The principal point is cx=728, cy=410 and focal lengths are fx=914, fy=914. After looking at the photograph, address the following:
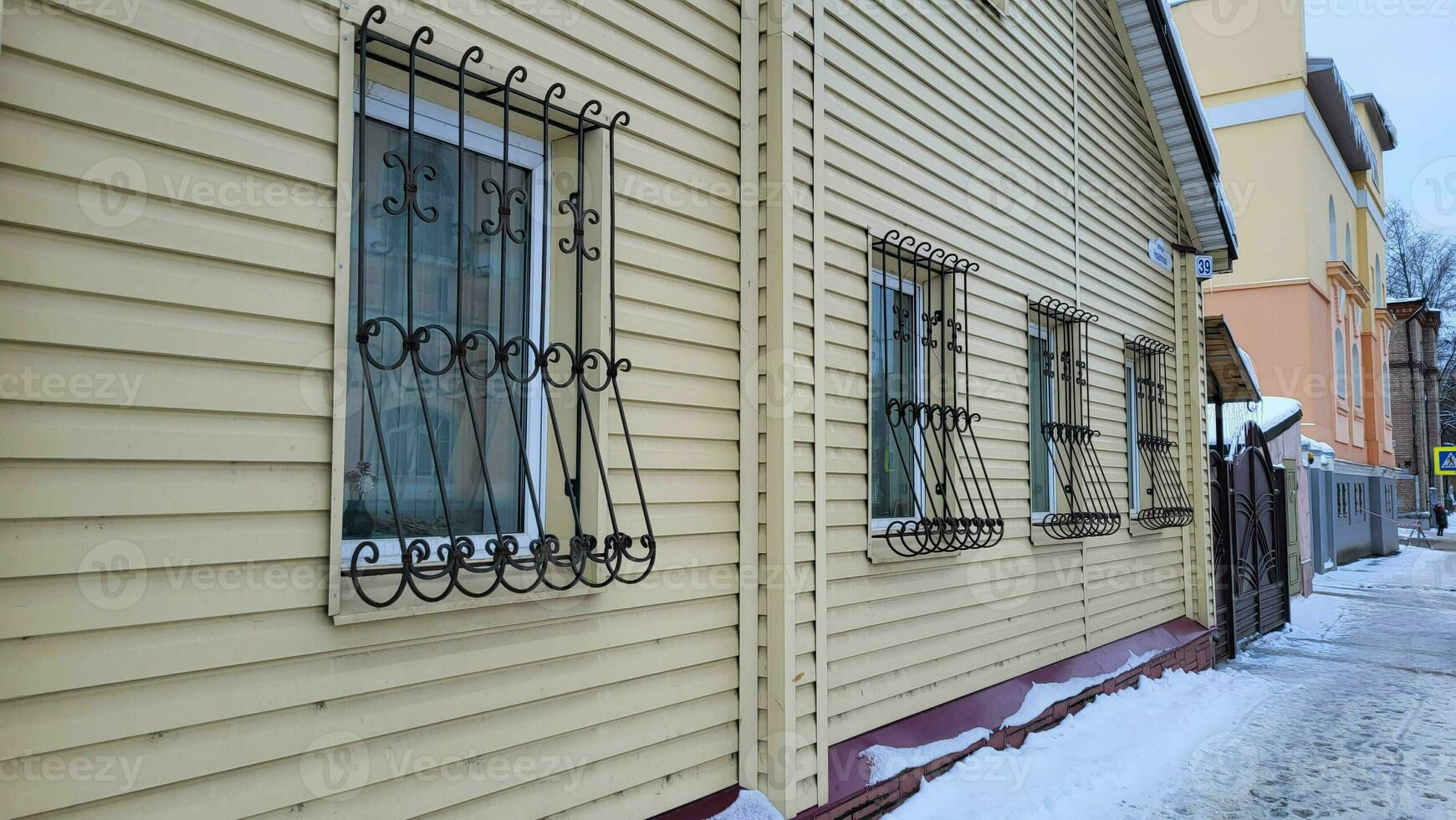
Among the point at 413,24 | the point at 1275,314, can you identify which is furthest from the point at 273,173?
the point at 1275,314

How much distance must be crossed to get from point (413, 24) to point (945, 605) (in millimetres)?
3377

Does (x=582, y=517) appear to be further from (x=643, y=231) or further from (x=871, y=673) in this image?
(x=871, y=673)

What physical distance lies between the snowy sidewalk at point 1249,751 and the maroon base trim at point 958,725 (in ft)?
0.24

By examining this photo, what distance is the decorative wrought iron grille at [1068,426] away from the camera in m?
5.60

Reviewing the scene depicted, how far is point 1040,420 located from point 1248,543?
4904 mm

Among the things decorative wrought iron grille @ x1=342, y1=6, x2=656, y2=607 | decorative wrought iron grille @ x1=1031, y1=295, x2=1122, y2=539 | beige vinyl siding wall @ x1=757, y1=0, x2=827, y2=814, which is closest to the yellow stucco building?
decorative wrought iron grille @ x1=1031, y1=295, x2=1122, y2=539

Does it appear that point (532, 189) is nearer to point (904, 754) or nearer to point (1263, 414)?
point (904, 754)

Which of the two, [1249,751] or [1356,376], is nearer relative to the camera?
[1249,751]

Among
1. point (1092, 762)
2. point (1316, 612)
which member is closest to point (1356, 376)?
point (1316, 612)

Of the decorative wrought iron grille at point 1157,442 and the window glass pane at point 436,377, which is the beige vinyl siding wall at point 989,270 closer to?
the decorative wrought iron grille at point 1157,442

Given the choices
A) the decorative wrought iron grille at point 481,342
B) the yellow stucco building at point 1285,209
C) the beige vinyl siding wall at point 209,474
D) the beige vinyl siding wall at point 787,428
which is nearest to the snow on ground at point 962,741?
the beige vinyl siding wall at point 787,428

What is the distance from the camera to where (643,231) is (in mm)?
2959

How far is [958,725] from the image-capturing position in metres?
4.32

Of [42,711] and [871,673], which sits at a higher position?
[42,711]
